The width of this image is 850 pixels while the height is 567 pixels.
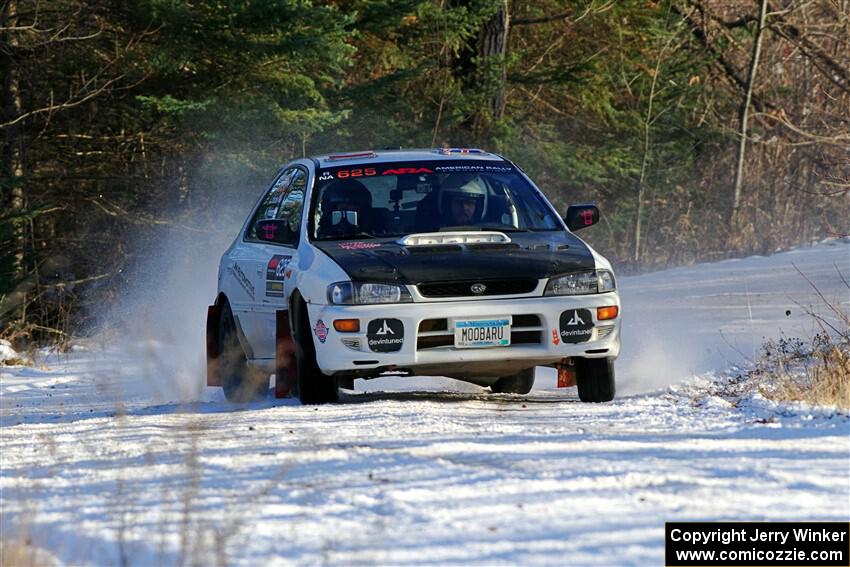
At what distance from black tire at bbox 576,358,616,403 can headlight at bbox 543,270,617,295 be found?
1.58 feet

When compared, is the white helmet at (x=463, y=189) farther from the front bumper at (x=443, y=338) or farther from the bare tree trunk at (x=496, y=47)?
the bare tree trunk at (x=496, y=47)

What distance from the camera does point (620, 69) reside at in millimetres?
28000

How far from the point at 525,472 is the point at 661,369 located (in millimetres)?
6085

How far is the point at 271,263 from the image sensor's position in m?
9.84

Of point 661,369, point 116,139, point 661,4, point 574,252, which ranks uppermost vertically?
point 661,4

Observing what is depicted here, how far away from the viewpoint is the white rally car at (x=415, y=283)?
28.0ft

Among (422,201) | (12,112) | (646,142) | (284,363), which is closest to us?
(284,363)

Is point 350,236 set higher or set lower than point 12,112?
lower

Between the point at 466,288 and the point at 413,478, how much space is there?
3.03 metres

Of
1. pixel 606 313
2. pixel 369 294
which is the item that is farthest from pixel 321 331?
pixel 606 313

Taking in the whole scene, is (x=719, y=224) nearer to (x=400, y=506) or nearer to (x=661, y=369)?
(x=661, y=369)

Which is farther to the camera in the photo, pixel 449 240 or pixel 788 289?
pixel 788 289

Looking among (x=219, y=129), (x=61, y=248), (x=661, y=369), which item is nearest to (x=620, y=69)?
(x=219, y=129)
